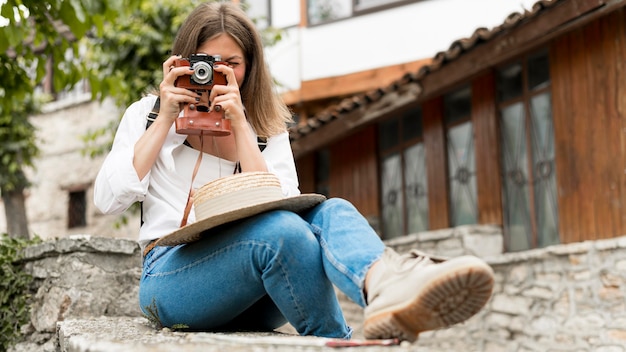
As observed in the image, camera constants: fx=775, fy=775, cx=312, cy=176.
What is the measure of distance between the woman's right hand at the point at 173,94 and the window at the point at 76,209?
498 inches

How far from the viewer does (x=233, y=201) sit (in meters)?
2.22

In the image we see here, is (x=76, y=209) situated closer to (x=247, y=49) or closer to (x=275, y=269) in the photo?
(x=247, y=49)

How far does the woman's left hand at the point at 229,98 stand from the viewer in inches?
100

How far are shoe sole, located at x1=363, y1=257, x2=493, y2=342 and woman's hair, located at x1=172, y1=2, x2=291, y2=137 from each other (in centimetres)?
114

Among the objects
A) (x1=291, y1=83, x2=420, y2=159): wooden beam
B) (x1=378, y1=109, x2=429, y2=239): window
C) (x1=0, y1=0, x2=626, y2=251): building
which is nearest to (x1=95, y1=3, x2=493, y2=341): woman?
(x1=0, y1=0, x2=626, y2=251): building

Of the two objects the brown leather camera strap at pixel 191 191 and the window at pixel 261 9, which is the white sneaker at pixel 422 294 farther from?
the window at pixel 261 9

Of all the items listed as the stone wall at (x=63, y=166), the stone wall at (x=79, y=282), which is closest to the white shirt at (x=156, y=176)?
the stone wall at (x=79, y=282)

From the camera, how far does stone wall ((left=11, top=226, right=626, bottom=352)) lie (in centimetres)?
366

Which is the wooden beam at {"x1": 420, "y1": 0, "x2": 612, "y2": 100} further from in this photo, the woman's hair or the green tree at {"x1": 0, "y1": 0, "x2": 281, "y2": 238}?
the woman's hair

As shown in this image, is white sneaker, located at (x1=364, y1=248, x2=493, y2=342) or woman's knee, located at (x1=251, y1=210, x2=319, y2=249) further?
woman's knee, located at (x1=251, y1=210, x2=319, y2=249)

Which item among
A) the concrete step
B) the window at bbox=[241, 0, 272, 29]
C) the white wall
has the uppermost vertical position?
the window at bbox=[241, 0, 272, 29]

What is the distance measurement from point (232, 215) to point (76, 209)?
43.6 ft

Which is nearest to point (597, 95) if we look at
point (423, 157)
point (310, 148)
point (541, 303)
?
point (541, 303)

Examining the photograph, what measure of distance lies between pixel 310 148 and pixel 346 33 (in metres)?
2.06
